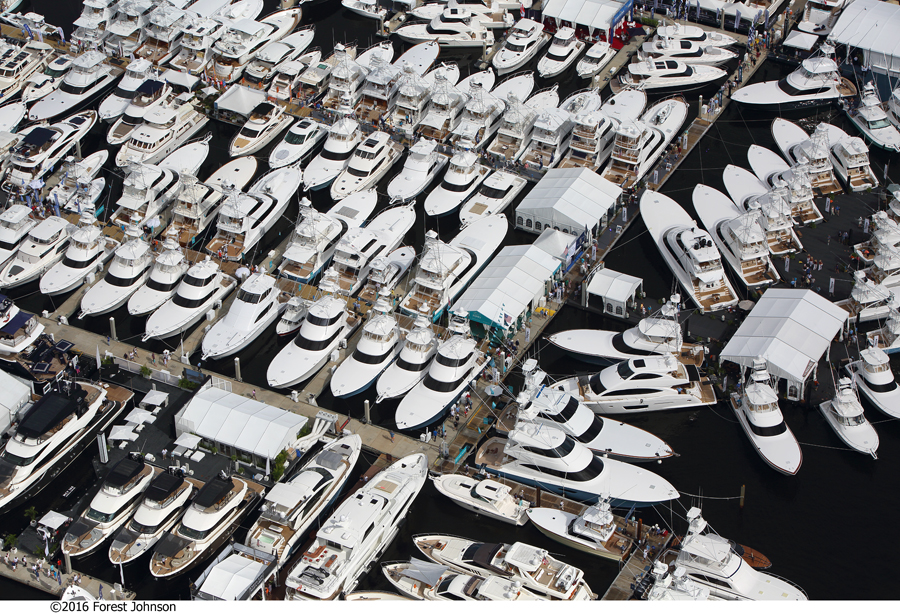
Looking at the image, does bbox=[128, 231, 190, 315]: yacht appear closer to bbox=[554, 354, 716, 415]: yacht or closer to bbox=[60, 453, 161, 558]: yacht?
bbox=[60, 453, 161, 558]: yacht

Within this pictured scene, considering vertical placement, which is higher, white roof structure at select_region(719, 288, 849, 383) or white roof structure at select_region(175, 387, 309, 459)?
white roof structure at select_region(719, 288, 849, 383)

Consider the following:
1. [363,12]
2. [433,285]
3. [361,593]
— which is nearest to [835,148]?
[433,285]

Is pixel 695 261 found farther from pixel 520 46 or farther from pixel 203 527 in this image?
pixel 203 527

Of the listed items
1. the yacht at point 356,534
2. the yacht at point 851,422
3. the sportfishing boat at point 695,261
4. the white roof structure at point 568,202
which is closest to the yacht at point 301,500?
the yacht at point 356,534

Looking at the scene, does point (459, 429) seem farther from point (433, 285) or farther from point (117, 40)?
point (117, 40)

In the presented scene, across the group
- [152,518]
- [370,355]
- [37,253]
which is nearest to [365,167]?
[370,355]

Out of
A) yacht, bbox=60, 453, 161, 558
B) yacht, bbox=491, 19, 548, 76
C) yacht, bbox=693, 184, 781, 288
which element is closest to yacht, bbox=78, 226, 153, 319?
yacht, bbox=60, 453, 161, 558
